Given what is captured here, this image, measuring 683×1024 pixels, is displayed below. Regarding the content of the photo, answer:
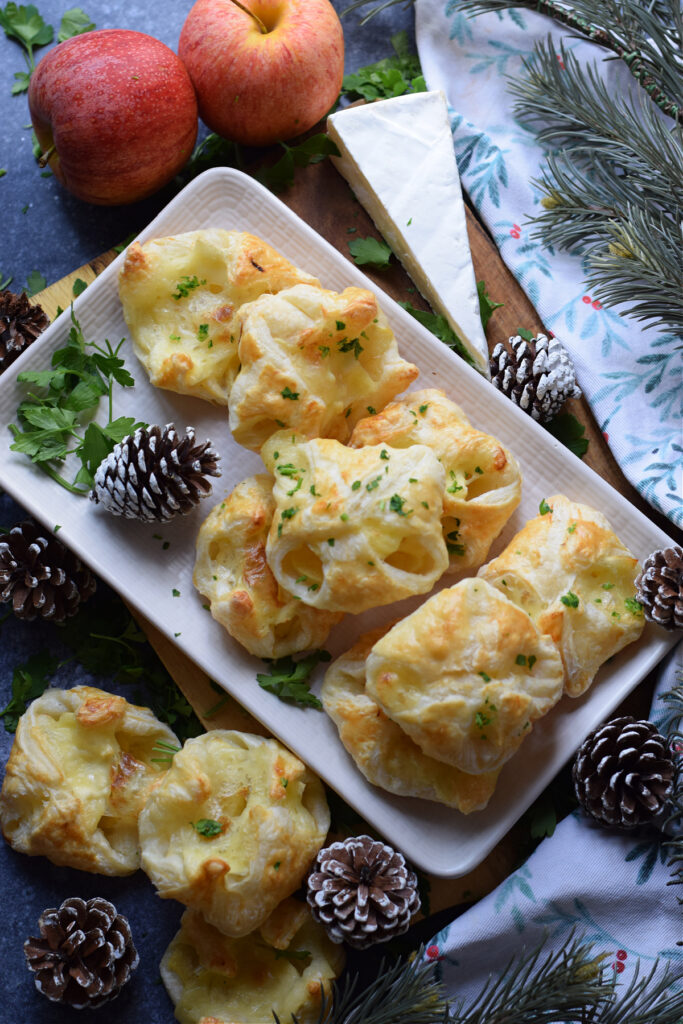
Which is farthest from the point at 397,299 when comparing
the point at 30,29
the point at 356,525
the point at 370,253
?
the point at 30,29

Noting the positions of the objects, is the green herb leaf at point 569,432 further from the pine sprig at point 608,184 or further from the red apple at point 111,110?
the red apple at point 111,110

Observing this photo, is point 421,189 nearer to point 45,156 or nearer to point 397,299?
point 397,299

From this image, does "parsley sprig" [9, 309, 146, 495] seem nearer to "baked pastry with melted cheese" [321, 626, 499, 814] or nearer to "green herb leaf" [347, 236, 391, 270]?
"green herb leaf" [347, 236, 391, 270]

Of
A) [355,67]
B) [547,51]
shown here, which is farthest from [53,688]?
[547,51]

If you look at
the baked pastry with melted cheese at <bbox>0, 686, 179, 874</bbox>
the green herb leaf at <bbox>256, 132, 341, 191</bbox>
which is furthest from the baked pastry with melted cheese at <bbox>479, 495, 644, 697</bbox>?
the green herb leaf at <bbox>256, 132, 341, 191</bbox>

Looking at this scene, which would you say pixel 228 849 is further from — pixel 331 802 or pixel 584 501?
pixel 584 501

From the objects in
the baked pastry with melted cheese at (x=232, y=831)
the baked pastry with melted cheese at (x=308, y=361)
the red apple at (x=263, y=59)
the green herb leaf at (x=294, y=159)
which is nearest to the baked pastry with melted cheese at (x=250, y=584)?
the baked pastry with melted cheese at (x=308, y=361)
